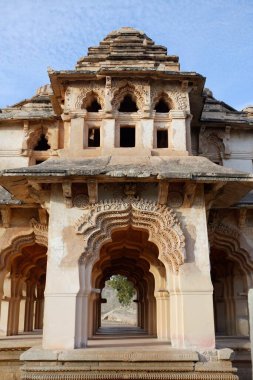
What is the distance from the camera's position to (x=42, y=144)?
46.0 feet

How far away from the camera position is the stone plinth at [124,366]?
784 centimetres

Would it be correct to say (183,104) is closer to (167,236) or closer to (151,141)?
(151,141)

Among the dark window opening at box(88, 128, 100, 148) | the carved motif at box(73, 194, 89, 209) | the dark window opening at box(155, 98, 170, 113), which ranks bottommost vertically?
the carved motif at box(73, 194, 89, 209)

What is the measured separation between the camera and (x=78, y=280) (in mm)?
8758

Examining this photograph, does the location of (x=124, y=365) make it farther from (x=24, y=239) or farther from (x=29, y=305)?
(x=29, y=305)

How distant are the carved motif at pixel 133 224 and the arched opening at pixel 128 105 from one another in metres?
3.65

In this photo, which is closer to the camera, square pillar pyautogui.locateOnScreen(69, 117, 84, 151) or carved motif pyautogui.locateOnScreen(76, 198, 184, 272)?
carved motif pyautogui.locateOnScreen(76, 198, 184, 272)

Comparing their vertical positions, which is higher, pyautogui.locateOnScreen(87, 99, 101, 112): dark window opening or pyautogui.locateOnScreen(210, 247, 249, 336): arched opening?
pyautogui.locateOnScreen(87, 99, 101, 112): dark window opening

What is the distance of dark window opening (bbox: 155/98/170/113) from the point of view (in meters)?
11.5

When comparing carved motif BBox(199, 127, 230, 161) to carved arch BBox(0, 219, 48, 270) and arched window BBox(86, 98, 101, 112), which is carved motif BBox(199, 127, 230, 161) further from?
carved arch BBox(0, 219, 48, 270)

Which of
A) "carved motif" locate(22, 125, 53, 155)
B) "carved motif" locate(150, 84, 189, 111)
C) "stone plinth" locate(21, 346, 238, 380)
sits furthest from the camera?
"carved motif" locate(22, 125, 53, 155)

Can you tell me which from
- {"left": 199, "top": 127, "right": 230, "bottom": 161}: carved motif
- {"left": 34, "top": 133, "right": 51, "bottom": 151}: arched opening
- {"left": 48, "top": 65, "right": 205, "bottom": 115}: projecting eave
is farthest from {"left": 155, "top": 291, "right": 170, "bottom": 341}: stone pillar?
{"left": 34, "top": 133, "right": 51, "bottom": 151}: arched opening

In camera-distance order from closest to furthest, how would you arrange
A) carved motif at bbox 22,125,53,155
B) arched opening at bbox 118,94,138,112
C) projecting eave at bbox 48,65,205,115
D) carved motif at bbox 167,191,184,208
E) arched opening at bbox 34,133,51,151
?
1. carved motif at bbox 167,191,184,208
2. projecting eave at bbox 48,65,205,115
3. arched opening at bbox 118,94,138,112
4. carved motif at bbox 22,125,53,155
5. arched opening at bbox 34,133,51,151

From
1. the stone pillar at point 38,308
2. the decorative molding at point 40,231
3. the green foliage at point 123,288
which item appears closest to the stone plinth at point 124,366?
the decorative molding at point 40,231
